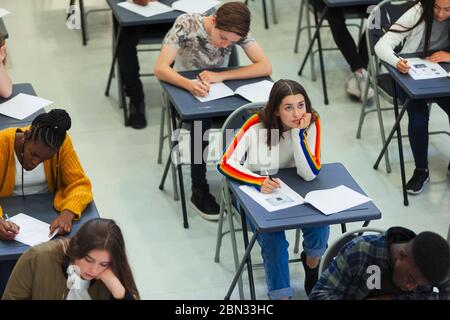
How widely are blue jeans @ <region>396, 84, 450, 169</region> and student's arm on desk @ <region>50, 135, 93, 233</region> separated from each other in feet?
6.53

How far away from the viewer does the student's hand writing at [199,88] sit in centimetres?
459

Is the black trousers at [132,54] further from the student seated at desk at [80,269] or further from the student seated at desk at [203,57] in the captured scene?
the student seated at desk at [80,269]

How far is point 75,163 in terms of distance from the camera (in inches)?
149

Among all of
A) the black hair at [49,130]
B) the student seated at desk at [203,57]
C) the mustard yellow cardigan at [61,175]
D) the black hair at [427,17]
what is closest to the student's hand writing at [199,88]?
the student seated at desk at [203,57]

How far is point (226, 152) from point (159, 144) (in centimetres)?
138

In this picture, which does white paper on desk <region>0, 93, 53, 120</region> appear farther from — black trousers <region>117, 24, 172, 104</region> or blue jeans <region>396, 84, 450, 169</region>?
blue jeans <region>396, 84, 450, 169</region>

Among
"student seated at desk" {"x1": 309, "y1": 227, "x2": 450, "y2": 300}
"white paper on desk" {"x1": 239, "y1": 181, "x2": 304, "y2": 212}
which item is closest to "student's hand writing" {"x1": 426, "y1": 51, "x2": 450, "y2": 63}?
"white paper on desk" {"x1": 239, "y1": 181, "x2": 304, "y2": 212}

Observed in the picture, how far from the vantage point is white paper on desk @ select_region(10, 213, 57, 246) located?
3473 millimetres

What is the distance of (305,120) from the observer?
396cm

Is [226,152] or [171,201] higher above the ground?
[226,152]

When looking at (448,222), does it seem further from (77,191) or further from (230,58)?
(77,191)

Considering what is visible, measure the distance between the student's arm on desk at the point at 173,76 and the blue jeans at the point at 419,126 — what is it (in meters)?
1.14

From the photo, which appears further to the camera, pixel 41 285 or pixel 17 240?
pixel 17 240

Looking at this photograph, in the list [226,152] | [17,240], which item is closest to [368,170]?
[226,152]
